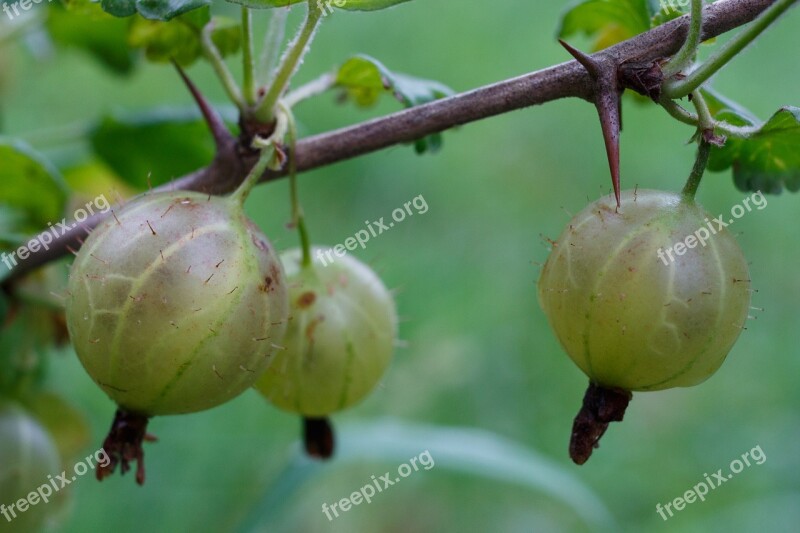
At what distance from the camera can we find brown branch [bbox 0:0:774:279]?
111 cm

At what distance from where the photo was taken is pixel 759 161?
4.29 ft

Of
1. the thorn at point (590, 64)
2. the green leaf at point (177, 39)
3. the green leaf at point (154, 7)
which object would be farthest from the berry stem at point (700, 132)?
the green leaf at point (177, 39)

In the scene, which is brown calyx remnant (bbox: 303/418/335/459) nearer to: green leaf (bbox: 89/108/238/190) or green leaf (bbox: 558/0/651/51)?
green leaf (bbox: 89/108/238/190)

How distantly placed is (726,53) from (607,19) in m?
0.62

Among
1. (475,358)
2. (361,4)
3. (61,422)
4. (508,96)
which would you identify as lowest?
(475,358)

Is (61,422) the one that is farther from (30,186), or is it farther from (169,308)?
(169,308)

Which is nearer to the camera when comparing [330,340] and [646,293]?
[646,293]

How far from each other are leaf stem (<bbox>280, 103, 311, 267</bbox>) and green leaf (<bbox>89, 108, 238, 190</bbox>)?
0.58 m

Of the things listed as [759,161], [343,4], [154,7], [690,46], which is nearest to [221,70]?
[154,7]

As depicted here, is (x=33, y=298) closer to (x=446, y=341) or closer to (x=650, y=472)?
(x=446, y=341)

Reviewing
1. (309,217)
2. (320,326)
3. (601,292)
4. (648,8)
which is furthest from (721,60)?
(309,217)

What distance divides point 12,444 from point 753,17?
4.40ft

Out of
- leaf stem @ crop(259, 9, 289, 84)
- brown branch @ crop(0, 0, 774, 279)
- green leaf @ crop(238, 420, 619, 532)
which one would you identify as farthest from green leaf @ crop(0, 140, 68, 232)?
green leaf @ crop(238, 420, 619, 532)

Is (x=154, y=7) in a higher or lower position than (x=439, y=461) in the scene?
higher
